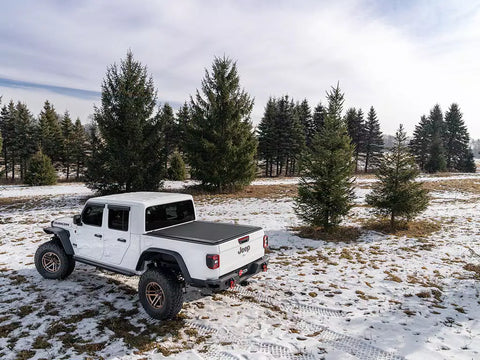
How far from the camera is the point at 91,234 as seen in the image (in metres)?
6.54

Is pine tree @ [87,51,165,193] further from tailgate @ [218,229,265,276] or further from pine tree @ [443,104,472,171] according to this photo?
pine tree @ [443,104,472,171]

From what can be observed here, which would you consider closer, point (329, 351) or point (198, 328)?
point (329, 351)

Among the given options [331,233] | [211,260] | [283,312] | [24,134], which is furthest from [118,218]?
[24,134]

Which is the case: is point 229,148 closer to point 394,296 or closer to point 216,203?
point 216,203

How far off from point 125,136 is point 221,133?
7.65m

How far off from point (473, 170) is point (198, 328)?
70179 millimetres

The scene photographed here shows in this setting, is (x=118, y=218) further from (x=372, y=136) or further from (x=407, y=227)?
(x=372, y=136)

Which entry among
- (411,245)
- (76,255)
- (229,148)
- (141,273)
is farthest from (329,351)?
(229,148)

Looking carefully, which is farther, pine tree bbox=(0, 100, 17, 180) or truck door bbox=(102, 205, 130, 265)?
pine tree bbox=(0, 100, 17, 180)

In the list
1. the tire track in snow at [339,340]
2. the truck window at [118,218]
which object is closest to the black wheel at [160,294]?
the truck window at [118,218]

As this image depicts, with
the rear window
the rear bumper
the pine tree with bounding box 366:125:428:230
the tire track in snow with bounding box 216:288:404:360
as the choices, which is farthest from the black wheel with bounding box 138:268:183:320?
the pine tree with bounding box 366:125:428:230

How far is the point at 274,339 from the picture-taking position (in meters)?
4.88

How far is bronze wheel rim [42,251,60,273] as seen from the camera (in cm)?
712

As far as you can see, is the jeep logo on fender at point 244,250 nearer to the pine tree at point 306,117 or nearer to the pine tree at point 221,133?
the pine tree at point 221,133
